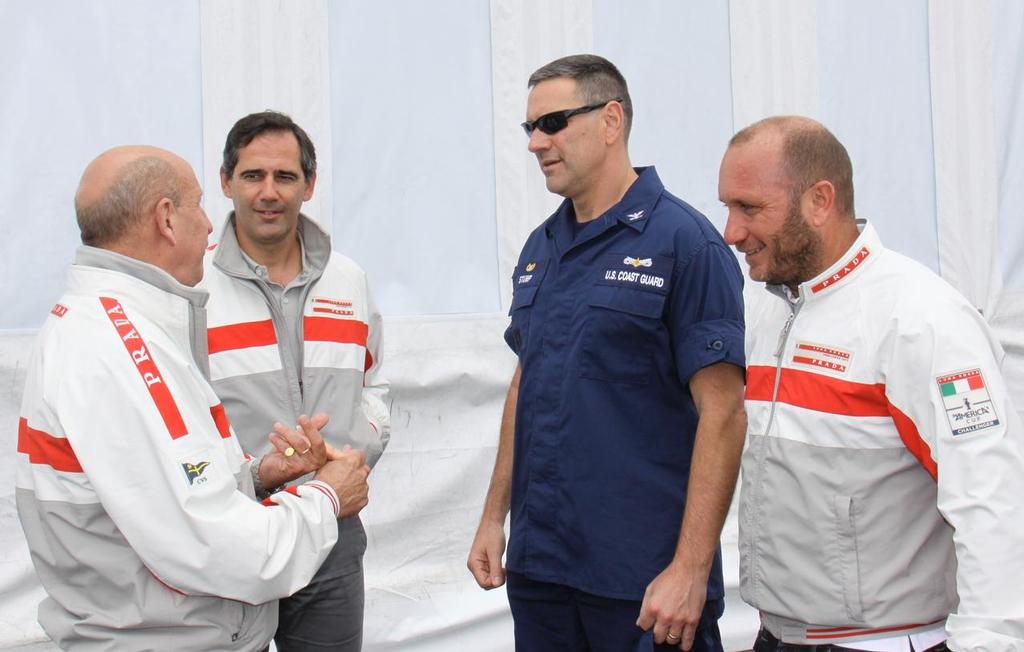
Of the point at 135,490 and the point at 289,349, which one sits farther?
the point at 289,349

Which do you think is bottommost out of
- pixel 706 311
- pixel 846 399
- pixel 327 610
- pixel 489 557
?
pixel 327 610

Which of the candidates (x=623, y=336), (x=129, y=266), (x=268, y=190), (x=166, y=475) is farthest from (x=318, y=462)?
(x=268, y=190)

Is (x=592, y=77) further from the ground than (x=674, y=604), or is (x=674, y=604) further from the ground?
(x=592, y=77)

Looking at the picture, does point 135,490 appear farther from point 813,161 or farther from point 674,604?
point 813,161

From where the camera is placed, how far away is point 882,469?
164 centimetres

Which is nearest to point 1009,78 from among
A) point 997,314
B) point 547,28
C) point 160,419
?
point 997,314

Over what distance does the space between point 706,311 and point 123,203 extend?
1.16 meters

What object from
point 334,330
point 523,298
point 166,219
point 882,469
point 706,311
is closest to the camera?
point 882,469

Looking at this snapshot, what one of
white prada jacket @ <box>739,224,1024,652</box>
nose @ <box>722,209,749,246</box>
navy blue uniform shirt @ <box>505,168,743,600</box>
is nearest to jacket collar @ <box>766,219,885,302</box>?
white prada jacket @ <box>739,224,1024,652</box>

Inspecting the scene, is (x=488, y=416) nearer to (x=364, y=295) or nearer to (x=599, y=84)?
(x=364, y=295)

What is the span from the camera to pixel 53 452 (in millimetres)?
1695

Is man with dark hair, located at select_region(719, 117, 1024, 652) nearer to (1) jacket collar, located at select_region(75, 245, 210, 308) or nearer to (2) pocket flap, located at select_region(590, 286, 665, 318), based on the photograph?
(2) pocket flap, located at select_region(590, 286, 665, 318)

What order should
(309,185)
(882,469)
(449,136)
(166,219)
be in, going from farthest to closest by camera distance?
(449,136) → (309,185) → (166,219) → (882,469)

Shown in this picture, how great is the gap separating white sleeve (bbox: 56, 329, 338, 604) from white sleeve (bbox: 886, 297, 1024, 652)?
44.4 inches
